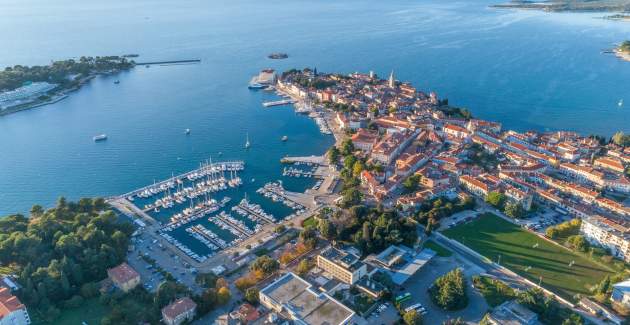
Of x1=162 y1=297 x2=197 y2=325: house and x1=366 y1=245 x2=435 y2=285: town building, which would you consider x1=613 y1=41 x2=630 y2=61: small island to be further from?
x1=162 y1=297 x2=197 y2=325: house

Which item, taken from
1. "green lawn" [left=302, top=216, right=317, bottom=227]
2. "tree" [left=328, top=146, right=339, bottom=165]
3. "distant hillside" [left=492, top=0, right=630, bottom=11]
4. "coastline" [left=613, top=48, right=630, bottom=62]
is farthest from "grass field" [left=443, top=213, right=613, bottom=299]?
"distant hillside" [left=492, top=0, right=630, bottom=11]

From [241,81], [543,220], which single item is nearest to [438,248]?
[543,220]

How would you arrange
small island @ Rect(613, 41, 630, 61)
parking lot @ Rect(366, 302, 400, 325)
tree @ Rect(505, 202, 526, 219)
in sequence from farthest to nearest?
small island @ Rect(613, 41, 630, 61) → tree @ Rect(505, 202, 526, 219) → parking lot @ Rect(366, 302, 400, 325)

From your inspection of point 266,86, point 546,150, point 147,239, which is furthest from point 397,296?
point 266,86

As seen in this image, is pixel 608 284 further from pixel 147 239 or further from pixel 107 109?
pixel 107 109

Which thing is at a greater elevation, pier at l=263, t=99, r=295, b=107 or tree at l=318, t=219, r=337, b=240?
pier at l=263, t=99, r=295, b=107

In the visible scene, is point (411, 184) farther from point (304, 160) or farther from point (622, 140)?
point (622, 140)
